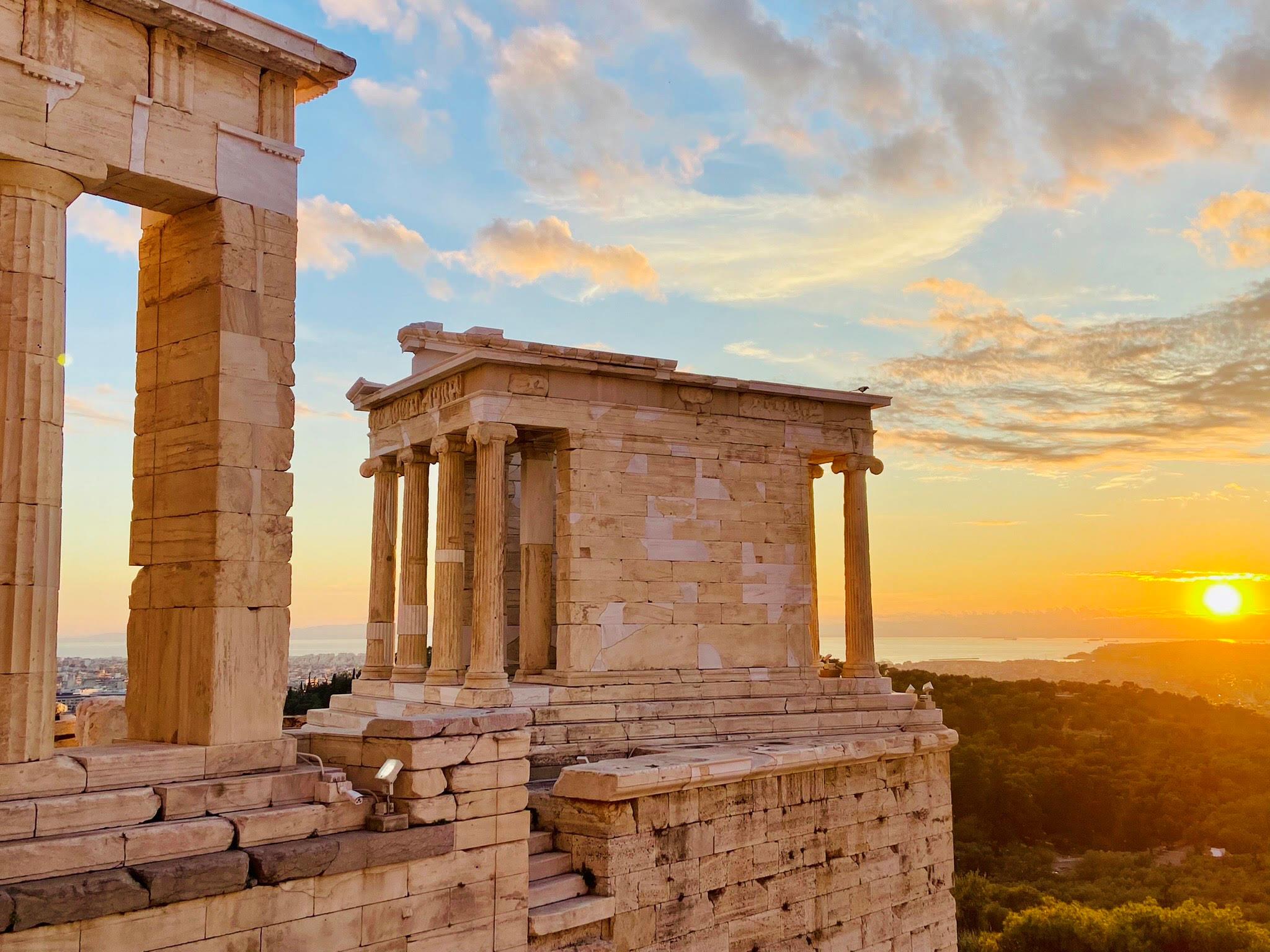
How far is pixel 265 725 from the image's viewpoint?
888 centimetres

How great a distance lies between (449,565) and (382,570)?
10.3 ft

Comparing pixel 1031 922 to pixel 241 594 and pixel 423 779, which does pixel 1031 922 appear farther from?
pixel 241 594

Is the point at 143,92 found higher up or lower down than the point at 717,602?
higher up

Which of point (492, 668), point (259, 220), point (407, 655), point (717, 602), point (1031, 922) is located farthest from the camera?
point (1031, 922)

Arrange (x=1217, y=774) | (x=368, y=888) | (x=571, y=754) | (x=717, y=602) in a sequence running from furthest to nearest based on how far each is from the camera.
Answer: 1. (x=1217, y=774)
2. (x=717, y=602)
3. (x=571, y=754)
4. (x=368, y=888)

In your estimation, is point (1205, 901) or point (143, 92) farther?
point (1205, 901)

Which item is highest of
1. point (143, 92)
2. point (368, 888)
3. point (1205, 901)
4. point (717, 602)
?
point (143, 92)

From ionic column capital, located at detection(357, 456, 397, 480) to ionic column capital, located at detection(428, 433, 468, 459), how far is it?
2487mm

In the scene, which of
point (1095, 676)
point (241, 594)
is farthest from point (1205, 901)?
point (1095, 676)

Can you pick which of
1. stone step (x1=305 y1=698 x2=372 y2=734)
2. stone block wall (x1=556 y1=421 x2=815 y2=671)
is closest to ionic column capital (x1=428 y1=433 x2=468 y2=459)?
stone block wall (x1=556 y1=421 x2=815 y2=671)

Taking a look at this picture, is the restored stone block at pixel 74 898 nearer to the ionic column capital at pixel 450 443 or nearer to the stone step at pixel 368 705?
the stone step at pixel 368 705

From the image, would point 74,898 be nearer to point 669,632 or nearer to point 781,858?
point 781,858

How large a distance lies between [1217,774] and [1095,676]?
83.6 ft

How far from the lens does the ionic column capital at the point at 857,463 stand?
20.0m
